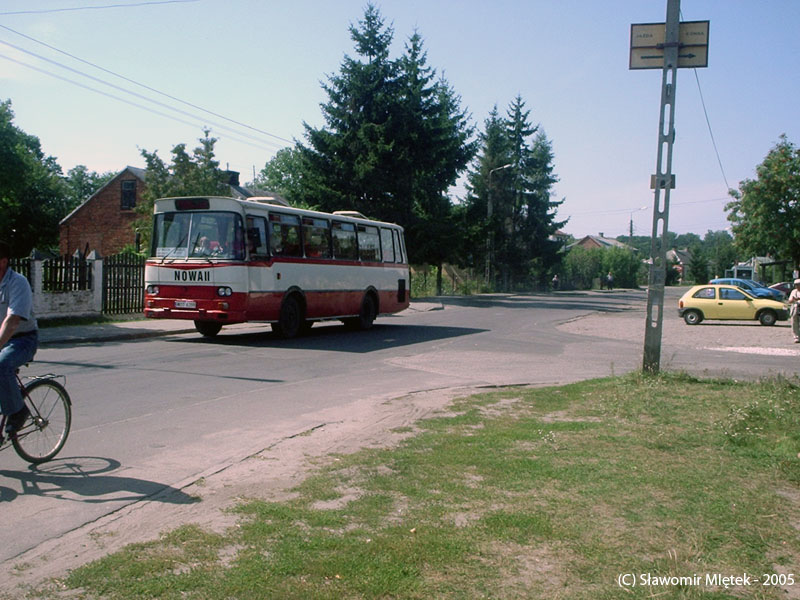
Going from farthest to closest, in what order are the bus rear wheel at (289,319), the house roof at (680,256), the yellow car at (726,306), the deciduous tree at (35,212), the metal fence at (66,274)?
the house roof at (680,256) → the deciduous tree at (35,212) → the yellow car at (726,306) → the metal fence at (66,274) → the bus rear wheel at (289,319)

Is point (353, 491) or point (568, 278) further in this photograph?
point (568, 278)

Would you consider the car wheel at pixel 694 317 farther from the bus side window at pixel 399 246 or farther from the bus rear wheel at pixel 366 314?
the bus rear wheel at pixel 366 314

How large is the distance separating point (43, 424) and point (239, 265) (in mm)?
10052

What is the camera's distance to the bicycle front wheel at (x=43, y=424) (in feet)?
20.1

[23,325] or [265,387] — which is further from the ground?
[23,325]

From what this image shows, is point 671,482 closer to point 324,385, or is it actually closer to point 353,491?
point 353,491

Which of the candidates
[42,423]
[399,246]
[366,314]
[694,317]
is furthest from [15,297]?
[694,317]

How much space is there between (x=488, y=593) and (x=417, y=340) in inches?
600

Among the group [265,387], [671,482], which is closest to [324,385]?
[265,387]

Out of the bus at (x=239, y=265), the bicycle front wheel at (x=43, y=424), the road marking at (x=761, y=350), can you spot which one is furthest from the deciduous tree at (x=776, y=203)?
the bicycle front wheel at (x=43, y=424)

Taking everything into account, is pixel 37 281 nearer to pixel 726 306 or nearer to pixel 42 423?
pixel 42 423

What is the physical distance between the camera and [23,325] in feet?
19.3

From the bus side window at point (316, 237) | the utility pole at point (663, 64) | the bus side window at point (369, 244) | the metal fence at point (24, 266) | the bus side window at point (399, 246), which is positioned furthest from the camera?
the bus side window at point (399, 246)

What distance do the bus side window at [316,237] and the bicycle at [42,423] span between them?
1237 centimetres
